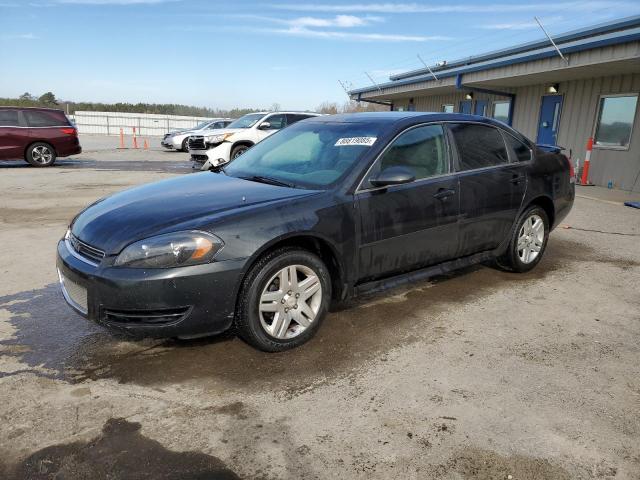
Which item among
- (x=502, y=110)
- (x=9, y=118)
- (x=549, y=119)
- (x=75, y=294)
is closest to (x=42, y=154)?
(x=9, y=118)

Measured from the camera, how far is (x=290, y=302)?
328 cm

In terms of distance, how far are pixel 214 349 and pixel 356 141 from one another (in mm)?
1877

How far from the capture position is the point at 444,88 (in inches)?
782

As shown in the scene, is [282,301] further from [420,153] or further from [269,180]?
[420,153]

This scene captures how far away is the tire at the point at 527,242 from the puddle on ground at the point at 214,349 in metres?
0.88

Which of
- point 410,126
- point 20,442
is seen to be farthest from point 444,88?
point 20,442

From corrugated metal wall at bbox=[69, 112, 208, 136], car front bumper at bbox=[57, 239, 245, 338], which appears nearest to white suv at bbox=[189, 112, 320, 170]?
car front bumper at bbox=[57, 239, 245, 338]

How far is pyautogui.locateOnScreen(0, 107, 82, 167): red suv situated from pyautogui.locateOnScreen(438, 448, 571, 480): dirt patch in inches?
608

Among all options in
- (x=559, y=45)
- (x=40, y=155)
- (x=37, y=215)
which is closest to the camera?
(x=37, y=215)

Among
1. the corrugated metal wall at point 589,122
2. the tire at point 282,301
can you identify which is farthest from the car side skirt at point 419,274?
the corrugated metal wall at point 589,122

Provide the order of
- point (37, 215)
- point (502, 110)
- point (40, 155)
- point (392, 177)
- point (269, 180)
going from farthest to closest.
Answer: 1. point (502, 110)
2. point (40, 155)
3. point (37, 215)
4. point (269, 180)
5. point (392, 177)

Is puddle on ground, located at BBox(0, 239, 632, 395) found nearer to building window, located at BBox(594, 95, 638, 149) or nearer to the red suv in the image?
building window, located at BBox(594, 95, 638, 149)

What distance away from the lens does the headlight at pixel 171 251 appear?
2.90 metres

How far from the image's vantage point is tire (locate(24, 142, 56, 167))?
573 inches
